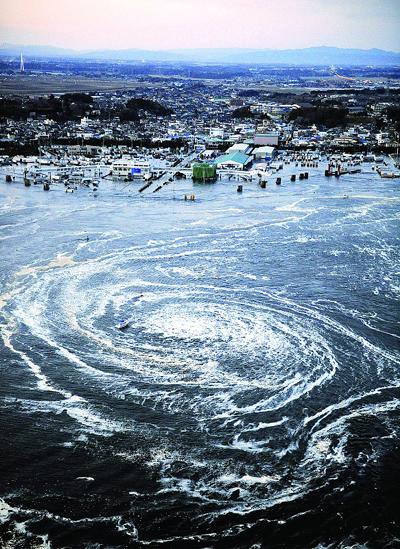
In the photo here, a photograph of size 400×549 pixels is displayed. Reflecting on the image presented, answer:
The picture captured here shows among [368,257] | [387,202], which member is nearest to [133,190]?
[387,202]

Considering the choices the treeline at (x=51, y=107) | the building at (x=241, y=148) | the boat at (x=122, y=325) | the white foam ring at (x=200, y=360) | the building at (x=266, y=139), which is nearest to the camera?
the white foam ring at (x=200, y=360)

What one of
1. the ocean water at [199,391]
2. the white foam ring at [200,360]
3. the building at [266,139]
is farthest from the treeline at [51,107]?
the white foam ring at [200,360]

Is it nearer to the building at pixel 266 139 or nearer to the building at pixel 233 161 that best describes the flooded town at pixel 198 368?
the building at pixel 233 161

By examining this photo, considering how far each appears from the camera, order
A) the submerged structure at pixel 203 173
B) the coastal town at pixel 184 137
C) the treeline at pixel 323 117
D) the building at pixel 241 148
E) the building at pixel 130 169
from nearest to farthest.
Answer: the submerged structure at pixel 203 173, the building at pixel 130 169, the coastal town at pixel 184 137, the building at pixel 241 148, the treeline at pixel 323 117

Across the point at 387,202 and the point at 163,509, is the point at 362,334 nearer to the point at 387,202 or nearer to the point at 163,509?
the point at 163,509

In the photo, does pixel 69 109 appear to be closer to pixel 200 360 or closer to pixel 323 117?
pixel 323 117

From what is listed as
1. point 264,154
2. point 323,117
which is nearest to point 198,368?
point 264,154
